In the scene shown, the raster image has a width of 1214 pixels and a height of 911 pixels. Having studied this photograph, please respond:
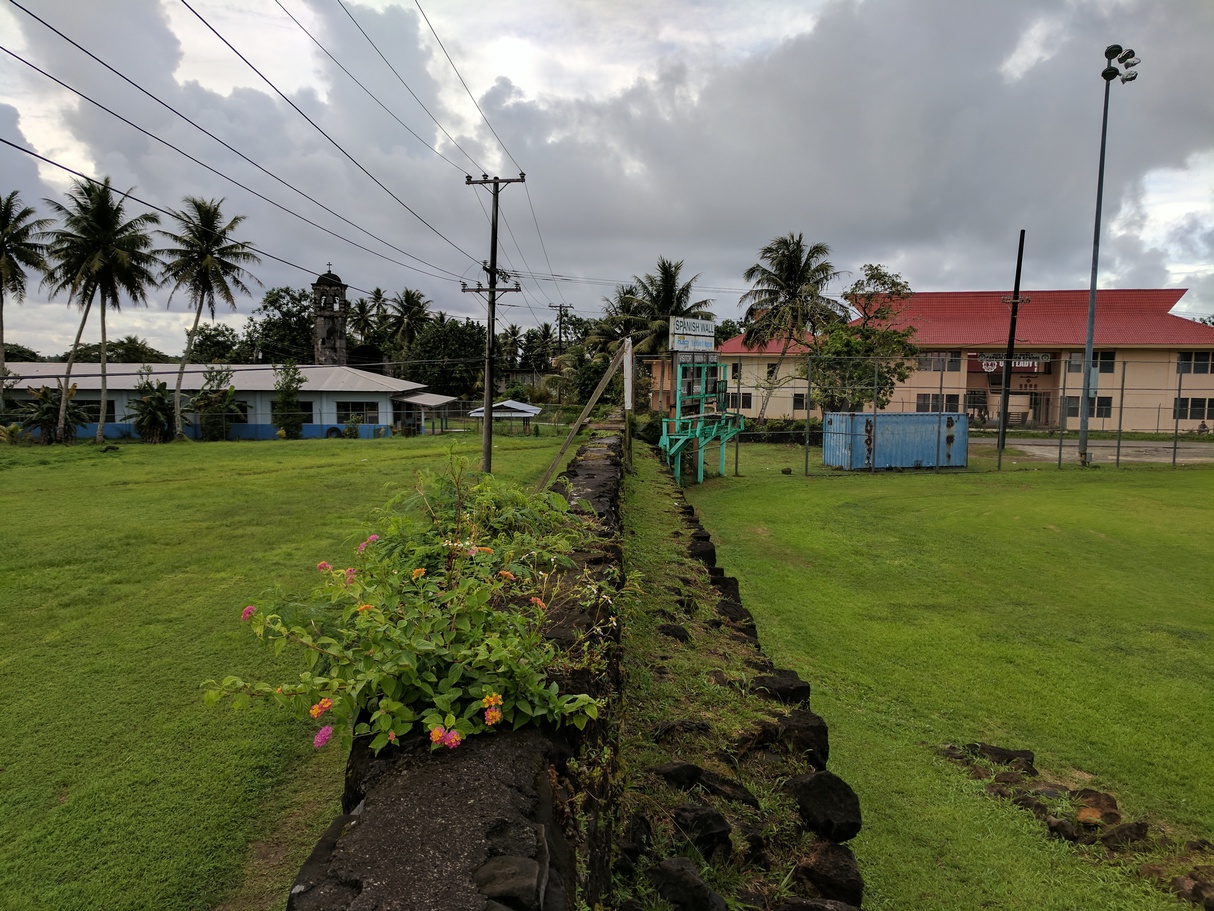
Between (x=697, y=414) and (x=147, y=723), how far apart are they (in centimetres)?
1541

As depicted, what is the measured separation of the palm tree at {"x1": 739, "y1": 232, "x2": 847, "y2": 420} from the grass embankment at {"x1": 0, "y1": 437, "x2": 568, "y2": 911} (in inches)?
1198

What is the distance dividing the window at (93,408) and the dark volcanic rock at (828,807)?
3836cm

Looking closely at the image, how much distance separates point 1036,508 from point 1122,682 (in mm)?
8953

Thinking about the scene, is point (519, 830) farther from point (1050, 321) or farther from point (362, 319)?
point (362, 319)

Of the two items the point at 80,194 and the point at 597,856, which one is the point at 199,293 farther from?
the point at 597,856

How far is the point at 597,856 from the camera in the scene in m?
2.25

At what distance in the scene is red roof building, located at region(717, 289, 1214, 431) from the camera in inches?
1382

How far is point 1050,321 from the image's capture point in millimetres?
38500

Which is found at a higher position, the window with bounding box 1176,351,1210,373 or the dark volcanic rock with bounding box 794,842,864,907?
the window with bounding box 1176,351,1210,373

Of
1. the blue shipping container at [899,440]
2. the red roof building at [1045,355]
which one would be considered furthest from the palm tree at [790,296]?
the blue shipping container at [899,440]

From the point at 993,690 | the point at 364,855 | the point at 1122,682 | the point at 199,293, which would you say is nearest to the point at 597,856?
the point at 364,855

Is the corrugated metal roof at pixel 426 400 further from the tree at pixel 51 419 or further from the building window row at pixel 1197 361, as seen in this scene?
the building window row at pixel 1197 361

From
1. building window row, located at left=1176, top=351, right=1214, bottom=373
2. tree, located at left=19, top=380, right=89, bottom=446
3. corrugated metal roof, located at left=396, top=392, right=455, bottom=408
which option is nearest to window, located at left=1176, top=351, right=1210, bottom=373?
building window row, located at left=1176, top=351, right=1214, bottom=373

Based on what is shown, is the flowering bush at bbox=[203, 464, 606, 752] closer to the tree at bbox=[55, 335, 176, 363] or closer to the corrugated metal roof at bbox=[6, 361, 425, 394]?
the corrugated metal roof at bbox=[6, 361, 425, 394]
